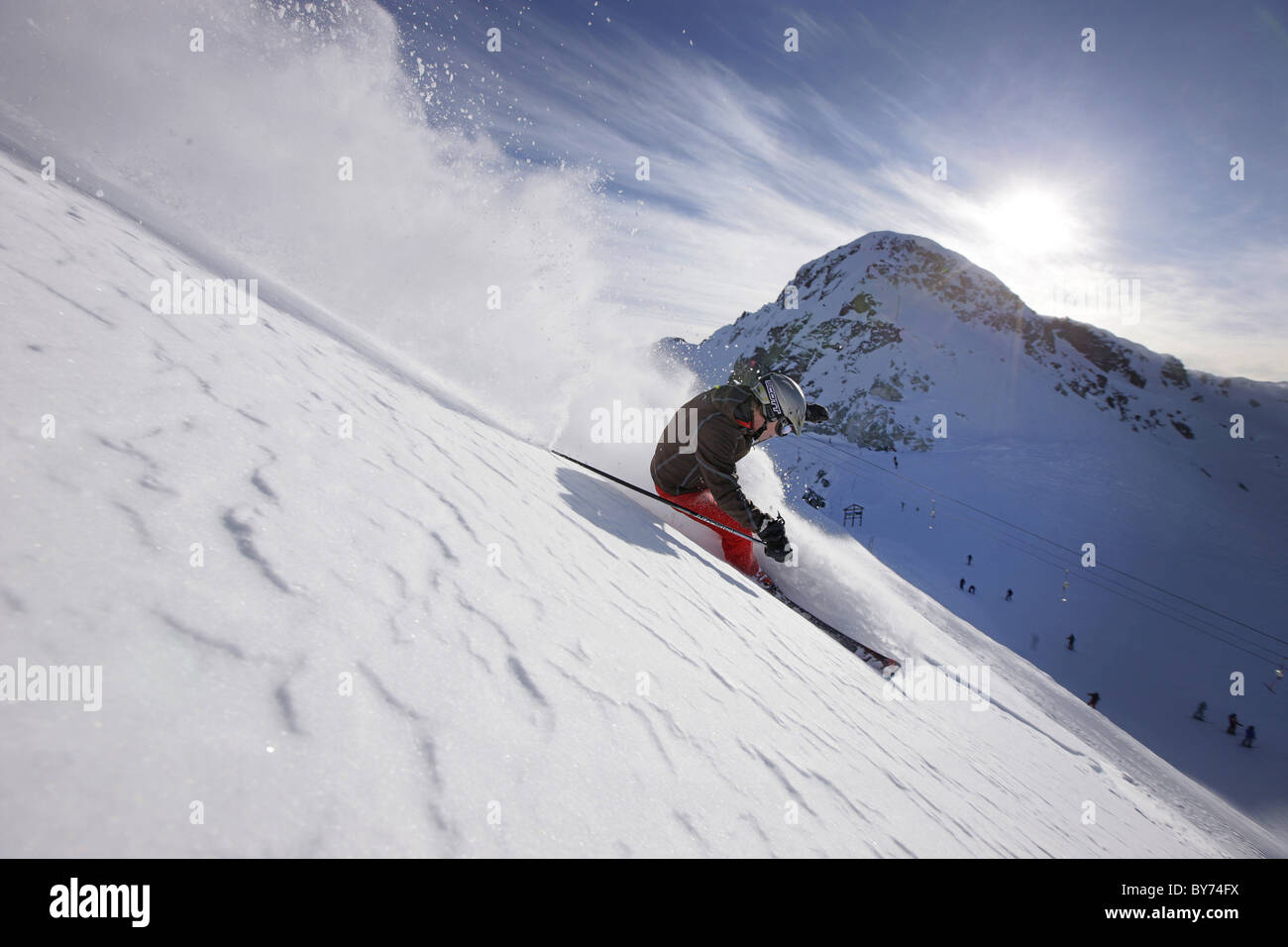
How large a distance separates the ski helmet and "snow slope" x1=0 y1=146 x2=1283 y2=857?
252cm

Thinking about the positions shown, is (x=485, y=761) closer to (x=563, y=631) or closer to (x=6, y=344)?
(x=563, y=631)

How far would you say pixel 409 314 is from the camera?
40.8ft

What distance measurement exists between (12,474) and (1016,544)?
174 ft

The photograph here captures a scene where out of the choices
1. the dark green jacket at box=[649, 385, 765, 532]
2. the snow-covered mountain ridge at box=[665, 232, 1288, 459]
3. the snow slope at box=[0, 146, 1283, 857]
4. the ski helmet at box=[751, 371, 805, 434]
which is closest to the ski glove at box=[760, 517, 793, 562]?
the dark green jacket at box=[649, 385, 765, 532]

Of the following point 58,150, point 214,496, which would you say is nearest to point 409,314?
point 58,150

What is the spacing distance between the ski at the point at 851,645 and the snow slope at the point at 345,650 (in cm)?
115

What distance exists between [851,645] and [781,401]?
2.91 m

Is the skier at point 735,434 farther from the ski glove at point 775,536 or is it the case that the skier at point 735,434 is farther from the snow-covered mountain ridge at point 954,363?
the snow-covered mountain ridge at point 954,363

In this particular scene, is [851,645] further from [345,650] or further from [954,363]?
[954,363]

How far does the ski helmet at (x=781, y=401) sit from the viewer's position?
5.88m

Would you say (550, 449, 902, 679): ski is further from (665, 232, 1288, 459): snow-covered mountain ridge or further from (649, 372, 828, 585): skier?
(665, 232, 1288, 459): snow-covered mountain ridge

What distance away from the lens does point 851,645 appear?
230 inches
